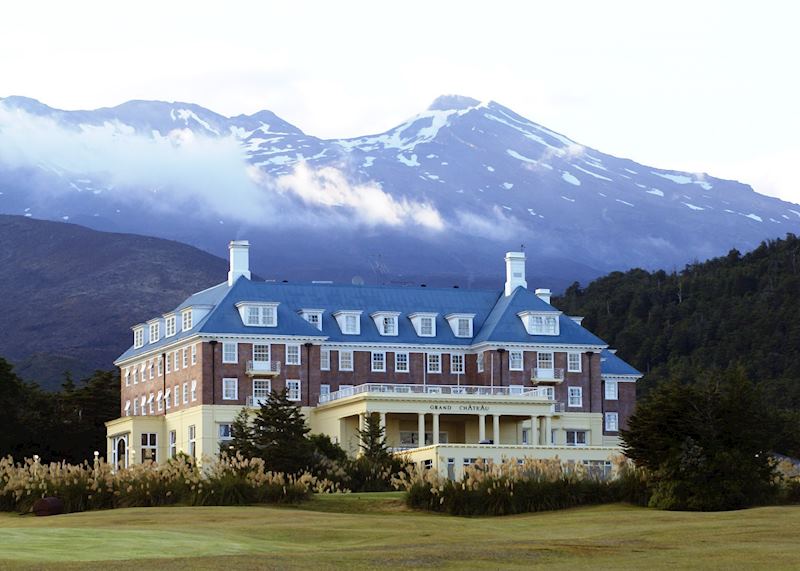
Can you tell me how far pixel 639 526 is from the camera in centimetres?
4538

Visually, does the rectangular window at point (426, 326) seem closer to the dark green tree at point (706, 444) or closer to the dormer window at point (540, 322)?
the dormer window at point (540, 322)

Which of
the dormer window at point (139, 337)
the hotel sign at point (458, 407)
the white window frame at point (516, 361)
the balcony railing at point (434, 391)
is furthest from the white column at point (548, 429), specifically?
the dormer window at point (139, 337)

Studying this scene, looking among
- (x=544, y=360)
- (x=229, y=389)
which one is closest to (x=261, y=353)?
(x=229, y=389)

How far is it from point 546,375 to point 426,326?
25.1 feet

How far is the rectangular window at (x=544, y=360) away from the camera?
10269 centimetres

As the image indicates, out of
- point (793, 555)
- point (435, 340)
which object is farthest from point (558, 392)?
point (793, 555)

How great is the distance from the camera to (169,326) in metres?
104

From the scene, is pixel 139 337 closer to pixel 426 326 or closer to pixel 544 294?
pixel 426 326

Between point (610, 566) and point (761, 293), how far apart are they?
12534cm

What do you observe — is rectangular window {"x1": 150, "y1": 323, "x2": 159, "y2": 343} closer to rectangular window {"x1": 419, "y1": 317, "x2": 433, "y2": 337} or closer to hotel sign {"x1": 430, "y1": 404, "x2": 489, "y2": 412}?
rectangular window {"x1": 419, "y1": 317, "x2": 433, "y2": 337}

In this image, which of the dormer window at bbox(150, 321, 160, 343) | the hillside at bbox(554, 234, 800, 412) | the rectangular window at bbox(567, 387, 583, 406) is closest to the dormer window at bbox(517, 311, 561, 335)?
the rectangular window at bbox(567, 387, 583, 406)

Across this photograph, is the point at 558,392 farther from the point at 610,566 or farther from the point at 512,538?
the point at 610,566

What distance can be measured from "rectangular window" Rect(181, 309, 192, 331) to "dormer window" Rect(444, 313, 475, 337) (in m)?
15.6

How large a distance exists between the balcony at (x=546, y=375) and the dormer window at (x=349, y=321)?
1044cm
